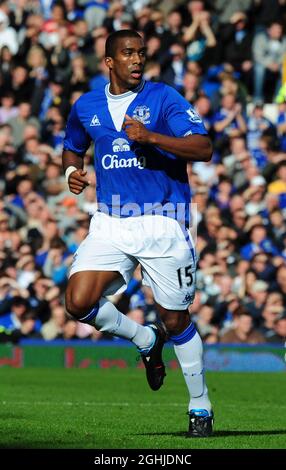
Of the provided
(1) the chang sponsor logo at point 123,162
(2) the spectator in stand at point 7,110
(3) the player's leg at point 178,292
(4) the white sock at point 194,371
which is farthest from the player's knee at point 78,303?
(2) the spectator in stand at point 7,110

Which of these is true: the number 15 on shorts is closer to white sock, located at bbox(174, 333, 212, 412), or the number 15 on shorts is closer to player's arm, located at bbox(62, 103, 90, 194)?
white sock, located at bbox(174, 333, 212, 412)

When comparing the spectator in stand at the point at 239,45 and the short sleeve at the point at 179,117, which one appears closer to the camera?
the short sleeve at the point at 179,117

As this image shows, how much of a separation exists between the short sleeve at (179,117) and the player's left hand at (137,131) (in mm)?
413

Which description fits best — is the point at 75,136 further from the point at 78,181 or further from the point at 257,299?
the point at 257,299

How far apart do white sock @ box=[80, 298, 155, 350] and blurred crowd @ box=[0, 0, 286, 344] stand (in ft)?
29.5

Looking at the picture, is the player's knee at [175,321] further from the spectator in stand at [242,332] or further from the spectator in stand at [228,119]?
the spectator in stand at [228,119]

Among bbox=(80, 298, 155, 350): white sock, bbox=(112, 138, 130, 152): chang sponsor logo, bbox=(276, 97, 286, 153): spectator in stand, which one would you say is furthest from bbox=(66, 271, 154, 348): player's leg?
bbox=(276, 97, 286, 153): spectator in stand

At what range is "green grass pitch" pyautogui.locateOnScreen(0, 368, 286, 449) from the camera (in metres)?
8.71

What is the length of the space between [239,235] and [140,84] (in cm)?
1074

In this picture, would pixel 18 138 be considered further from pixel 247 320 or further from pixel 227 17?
pixel 247 320

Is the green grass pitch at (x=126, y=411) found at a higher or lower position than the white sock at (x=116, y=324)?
lower

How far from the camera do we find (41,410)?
37.1 feet

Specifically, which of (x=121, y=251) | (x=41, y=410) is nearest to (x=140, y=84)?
(x=121, y=251)

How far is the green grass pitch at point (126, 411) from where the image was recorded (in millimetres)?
8711
